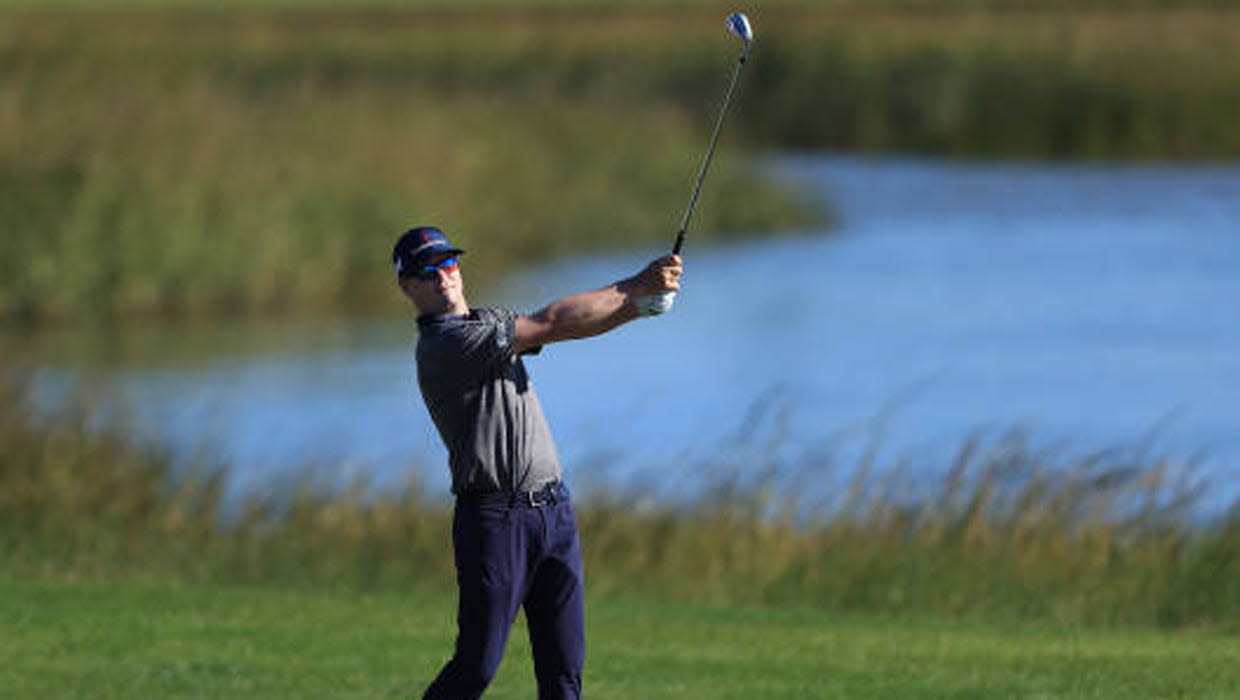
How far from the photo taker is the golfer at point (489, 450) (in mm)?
8398

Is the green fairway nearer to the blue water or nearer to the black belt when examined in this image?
the black belt

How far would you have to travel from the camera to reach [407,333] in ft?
103

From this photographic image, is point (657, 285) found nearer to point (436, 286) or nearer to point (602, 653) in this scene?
point (436, 286)

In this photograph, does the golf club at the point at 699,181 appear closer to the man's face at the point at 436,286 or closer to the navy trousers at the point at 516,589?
the man's face at the point at 436,286

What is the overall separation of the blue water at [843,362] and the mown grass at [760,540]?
65 centimetres

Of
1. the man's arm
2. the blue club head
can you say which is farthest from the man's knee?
the blue club head

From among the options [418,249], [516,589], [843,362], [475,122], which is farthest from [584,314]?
[475,122]

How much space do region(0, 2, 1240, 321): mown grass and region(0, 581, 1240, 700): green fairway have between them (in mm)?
18165

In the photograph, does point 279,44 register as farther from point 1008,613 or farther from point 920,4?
point 1008,613

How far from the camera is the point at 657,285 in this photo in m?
8.20

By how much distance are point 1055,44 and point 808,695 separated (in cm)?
5039

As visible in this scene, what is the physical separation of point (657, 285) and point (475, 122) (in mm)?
34753

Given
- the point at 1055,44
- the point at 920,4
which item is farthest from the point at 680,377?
the point at 920,4

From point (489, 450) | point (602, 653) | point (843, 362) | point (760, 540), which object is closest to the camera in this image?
point (489, 450)
